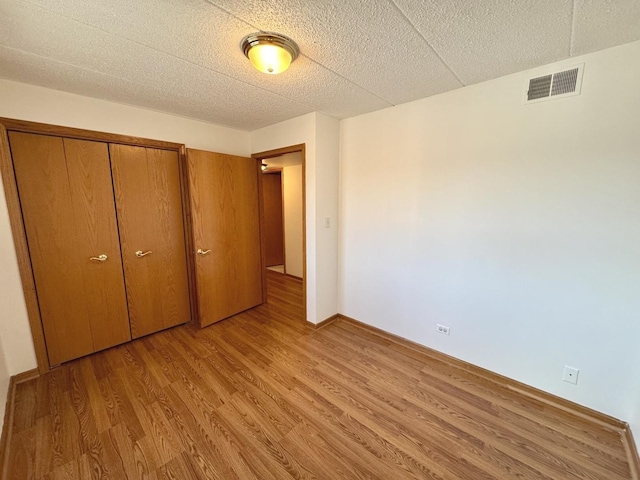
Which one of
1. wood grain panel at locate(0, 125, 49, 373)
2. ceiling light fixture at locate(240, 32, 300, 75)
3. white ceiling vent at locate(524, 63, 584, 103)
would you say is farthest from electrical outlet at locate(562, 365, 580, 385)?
wood grain panel at locate(0, 125, 49, 373)

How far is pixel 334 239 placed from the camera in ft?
9.87

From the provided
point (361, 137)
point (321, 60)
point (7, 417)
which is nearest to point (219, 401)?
point (7, 417)

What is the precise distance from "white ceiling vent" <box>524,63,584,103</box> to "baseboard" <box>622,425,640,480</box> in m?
2.13

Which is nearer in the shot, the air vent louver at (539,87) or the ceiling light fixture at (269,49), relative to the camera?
the ceiling light fixture at (269,49)

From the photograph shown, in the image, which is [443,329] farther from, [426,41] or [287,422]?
[426,41]

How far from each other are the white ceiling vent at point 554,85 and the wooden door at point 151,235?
10.5ft

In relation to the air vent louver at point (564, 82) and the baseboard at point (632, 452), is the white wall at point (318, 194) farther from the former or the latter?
the baseboard at point (632, 452)

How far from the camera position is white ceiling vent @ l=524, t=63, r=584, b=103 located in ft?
5.18

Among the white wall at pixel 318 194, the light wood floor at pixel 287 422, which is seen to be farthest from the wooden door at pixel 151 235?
the white wall at pixel 318 194

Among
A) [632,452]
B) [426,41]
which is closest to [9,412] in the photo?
[426,41]

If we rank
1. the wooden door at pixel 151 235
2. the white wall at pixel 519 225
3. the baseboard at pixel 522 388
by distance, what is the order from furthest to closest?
the wooden door at pixel 151 235
the baseboard at pixel 522 388
the white wall at pixel 519 225

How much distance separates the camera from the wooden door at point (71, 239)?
1.99m

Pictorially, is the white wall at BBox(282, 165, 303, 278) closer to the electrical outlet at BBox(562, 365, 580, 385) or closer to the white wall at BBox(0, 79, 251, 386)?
the white wall at BBox(0, 79, 251, 386)

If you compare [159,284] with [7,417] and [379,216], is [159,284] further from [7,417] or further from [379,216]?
[379,216]
